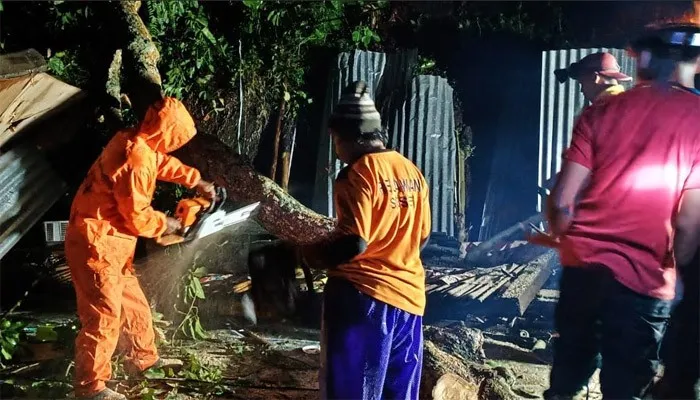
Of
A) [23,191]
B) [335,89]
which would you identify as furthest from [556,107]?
[23,191]

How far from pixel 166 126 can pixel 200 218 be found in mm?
452

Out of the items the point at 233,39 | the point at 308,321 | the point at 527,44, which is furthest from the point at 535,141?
the point at 233,39

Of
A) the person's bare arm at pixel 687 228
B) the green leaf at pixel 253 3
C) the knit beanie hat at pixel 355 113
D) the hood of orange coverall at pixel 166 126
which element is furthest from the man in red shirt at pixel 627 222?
the hood of orange coverall at pixel 166 126

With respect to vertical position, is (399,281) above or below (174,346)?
above


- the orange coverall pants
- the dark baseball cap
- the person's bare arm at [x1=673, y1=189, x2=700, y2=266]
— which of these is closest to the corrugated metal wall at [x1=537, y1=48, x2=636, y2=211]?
the dark baseball cap

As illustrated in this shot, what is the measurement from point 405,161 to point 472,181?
1.38 ft

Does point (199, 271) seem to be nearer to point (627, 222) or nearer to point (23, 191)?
point (23, 191)

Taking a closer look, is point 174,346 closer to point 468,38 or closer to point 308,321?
point 308,321

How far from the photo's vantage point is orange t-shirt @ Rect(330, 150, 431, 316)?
2428 mm

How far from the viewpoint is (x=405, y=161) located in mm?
2580

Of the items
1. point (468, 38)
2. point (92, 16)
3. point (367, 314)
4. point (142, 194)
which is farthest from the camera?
point (92, 16)

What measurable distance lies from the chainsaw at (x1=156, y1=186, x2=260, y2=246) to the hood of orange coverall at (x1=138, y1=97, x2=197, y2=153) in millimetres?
278

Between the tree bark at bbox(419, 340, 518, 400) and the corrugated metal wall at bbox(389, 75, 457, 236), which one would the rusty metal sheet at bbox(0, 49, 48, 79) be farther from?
the tree bark at bbox(419, 340, 518, 400)

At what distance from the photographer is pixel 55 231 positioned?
3006 mm
